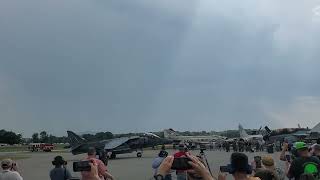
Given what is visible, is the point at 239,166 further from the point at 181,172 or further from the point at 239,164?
the point at 181,172

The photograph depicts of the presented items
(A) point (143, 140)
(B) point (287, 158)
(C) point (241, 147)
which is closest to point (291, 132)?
(C) point (241, 147)

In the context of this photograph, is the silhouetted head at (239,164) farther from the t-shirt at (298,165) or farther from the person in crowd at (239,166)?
the t-shirt at (298,165)

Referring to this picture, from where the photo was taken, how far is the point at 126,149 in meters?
48.4

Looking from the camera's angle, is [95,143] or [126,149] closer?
[126,149]

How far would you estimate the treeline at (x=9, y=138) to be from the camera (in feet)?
481

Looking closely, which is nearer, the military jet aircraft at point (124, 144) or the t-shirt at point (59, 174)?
the t-shirt at point (59, 174)

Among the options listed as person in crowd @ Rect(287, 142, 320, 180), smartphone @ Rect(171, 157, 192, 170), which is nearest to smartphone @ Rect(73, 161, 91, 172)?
smartphone @ Rect(171, 157, 192, 170)

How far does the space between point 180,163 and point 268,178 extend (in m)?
3.24

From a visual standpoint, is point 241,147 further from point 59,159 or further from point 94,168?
point 94,168

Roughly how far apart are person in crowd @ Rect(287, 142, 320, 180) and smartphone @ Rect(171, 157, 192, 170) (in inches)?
186

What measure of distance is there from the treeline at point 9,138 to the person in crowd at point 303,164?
14569 cm

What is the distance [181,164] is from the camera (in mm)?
3473

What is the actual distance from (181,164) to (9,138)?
5918 inches

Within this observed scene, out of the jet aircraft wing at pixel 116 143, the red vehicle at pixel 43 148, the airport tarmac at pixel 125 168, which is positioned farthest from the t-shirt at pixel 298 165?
the red vehicle at pixel 43 148
